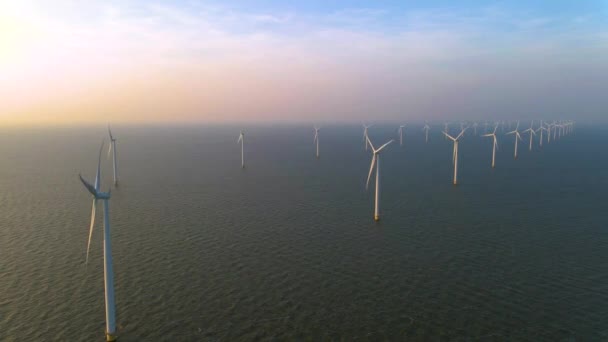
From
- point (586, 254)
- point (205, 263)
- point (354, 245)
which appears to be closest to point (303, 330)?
point (205, 263)

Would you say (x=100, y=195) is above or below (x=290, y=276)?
above

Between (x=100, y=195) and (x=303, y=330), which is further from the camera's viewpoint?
(x=303, y=330)

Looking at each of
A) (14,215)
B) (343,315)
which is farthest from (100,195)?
(14,215)

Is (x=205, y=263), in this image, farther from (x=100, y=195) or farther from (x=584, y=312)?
(x=584, y=312)

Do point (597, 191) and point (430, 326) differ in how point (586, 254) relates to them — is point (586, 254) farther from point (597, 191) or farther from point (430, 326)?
point (597, 191)

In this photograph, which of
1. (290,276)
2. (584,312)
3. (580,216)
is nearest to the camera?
(584,312)

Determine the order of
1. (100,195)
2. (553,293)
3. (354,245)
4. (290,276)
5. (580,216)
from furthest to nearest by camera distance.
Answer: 1. (580,216)
2. (354,245)
3. (290,276)
4. (553,293)
5. (100,195)
